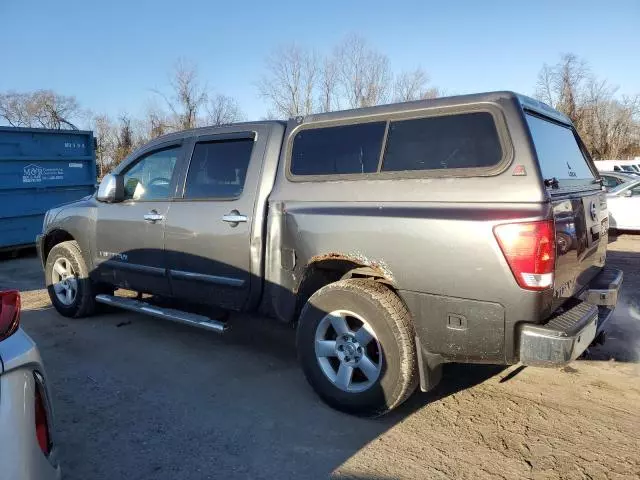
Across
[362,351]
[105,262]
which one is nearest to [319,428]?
[362,351]

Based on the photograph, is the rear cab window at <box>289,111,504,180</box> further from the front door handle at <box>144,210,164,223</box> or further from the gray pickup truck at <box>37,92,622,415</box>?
the front door handle at <box>144,210,164,223</box>

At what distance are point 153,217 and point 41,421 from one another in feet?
9.82

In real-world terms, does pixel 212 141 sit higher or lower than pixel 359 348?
higher

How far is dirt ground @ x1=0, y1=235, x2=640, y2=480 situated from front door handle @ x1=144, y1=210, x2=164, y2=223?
4.08 ft

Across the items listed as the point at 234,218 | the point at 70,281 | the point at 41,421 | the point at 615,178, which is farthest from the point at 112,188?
the point at 615,178

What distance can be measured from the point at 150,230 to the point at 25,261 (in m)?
6.54

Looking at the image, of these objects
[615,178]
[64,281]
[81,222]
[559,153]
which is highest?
[559,153]

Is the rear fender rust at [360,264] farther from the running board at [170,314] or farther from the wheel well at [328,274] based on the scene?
the running board at [170,314]

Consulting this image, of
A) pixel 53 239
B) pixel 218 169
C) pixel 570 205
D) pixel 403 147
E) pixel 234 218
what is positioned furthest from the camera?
pixel 53 239

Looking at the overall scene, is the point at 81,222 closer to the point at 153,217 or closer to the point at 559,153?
the point at 153,217

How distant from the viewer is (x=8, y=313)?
2156 mm

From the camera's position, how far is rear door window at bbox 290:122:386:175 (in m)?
3.65

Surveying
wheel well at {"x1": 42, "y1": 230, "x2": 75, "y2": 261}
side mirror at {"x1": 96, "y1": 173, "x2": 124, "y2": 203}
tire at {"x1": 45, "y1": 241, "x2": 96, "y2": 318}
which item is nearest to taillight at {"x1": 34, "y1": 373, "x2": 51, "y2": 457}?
side mirror at {"x1": 96, "y1": 173, "x2": 124, "y2": 203}

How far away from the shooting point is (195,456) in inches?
122
